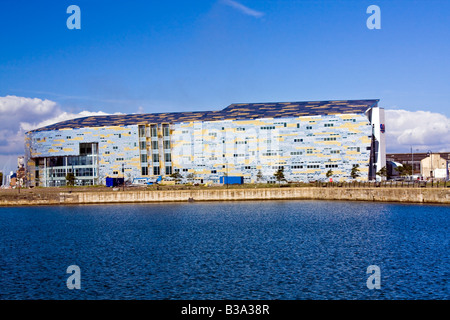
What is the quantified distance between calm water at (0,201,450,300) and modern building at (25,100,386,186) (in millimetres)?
61285

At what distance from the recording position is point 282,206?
92.8 metres

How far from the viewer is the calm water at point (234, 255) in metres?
31.8

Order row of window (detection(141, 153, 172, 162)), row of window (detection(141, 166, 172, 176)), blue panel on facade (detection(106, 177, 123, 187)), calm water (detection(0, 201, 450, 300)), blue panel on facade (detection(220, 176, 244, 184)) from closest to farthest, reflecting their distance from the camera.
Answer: calm water (detection(0, 201, 450, 300))
blue panel on facade (detection(220, 176, 244, 184))
blue panel on facade (detection(106, 177, 123, 187))
row of window (detection(141, 166, 172, 176))
row of window (detection(141, 153, 172, 162))

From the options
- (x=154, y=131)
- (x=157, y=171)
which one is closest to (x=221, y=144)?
(x=157, y=171)

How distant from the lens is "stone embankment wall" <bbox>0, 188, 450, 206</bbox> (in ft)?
308

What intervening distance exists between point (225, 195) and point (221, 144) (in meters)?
39.7

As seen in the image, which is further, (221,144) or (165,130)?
(165,130)

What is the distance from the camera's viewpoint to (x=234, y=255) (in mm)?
43438

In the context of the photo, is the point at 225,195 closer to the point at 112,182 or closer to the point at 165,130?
the point at 165,130

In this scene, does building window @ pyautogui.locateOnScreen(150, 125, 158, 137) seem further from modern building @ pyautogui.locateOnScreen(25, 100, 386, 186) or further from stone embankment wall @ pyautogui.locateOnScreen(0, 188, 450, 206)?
stone embankment wall @ pyautogui.locateOnScreen(0, 188, 450, 206)

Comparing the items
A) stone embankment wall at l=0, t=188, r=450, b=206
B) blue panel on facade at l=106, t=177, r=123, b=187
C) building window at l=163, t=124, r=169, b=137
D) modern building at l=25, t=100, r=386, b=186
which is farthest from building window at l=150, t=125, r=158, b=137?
stone embankment wall at l=0, t=188, r=450, b=206

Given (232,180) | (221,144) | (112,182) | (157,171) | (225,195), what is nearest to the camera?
(225,195)
